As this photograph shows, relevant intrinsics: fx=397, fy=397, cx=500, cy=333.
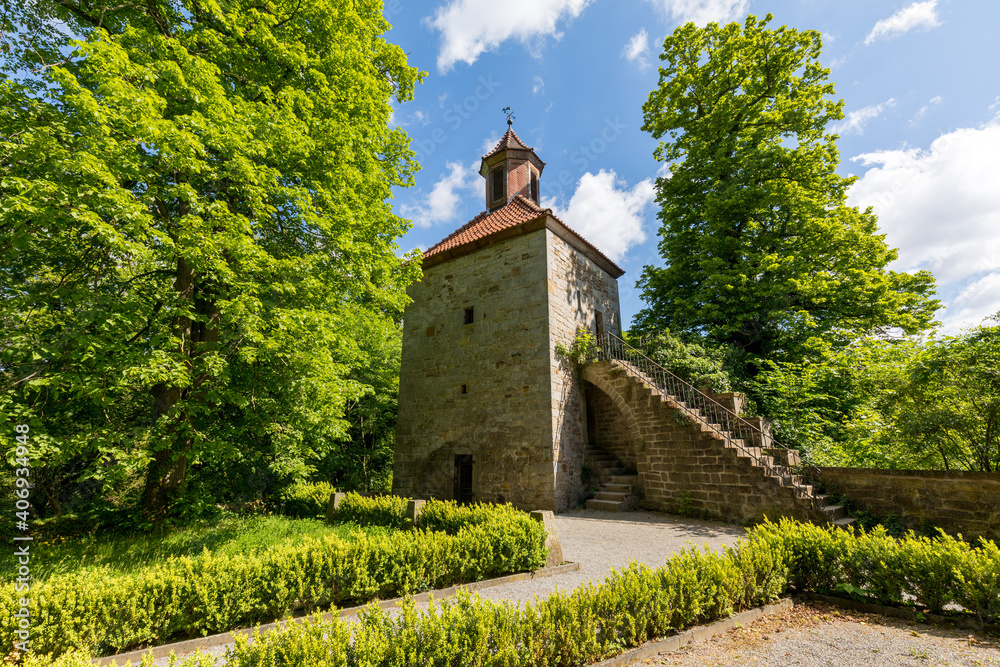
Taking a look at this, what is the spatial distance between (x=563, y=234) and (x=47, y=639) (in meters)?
12.3

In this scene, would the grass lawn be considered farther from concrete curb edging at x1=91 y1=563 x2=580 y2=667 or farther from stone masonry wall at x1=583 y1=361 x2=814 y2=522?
stone masonry wall at x1=583 y1=361 x2=814 y2=522

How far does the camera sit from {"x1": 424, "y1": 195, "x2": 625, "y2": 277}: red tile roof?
1237 cm

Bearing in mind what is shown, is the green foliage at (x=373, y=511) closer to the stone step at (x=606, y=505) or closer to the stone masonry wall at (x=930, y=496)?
the stone step at (x=606, y=505)

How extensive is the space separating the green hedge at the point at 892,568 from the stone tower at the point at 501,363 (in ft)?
18.8

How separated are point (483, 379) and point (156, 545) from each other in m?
7.75

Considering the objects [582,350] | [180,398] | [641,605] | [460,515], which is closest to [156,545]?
[180,398]

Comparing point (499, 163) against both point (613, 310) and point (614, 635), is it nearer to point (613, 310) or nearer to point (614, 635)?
point (613, 310)

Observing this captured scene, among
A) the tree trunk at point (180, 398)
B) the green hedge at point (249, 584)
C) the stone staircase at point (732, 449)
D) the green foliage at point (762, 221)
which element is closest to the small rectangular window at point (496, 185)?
the green foliage at point (762, 221)

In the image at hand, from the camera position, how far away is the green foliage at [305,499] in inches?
→ 387

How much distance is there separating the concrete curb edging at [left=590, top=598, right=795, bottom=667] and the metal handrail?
14.2 feet

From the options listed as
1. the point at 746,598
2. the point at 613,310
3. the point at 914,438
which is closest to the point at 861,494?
the point at 914,438

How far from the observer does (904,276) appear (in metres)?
12.3

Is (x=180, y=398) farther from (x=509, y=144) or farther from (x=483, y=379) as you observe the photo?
(x=509, y=144)

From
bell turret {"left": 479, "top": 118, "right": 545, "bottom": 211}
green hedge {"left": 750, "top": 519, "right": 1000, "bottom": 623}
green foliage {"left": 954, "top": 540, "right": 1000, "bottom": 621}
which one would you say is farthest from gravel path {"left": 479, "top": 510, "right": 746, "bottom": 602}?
bell turret {"left": 479, "top": 118, "right": 545, "bottom": 211}
